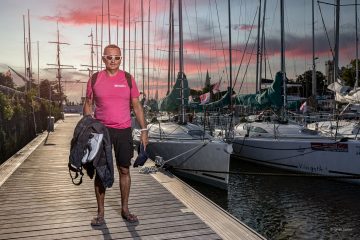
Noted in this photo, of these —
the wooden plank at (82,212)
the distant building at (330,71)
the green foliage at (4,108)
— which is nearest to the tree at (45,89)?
the distant building at (330,71)

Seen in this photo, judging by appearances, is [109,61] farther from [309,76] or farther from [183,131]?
[309,76]

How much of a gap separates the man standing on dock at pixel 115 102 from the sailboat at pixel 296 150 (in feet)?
35.8

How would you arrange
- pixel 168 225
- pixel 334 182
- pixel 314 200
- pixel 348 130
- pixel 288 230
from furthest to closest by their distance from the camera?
pixel 348 130, pixel 334 182, pixel 314 200, pixel 288 230, pixel 168 225

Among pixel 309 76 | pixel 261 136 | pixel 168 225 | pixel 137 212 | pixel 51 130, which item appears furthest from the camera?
pixel 309 76

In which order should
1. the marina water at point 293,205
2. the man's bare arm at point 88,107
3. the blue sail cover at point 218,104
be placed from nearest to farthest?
the man's bare arm at point 88,107
the marina water at point 293,205
the blue sail cover at point 218,104

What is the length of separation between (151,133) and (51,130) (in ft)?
46.8

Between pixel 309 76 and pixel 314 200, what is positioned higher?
pixel 309 76

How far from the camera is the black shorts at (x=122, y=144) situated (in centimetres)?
522

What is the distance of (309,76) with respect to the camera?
326 feet

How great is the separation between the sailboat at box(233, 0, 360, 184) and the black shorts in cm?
1089

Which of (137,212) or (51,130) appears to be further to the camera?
(51,130)

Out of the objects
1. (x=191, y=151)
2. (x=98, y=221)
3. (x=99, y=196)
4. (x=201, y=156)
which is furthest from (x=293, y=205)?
(x=99, y=196)

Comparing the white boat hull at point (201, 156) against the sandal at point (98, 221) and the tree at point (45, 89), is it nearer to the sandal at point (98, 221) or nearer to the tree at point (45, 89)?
the sandal at point (98, 221)

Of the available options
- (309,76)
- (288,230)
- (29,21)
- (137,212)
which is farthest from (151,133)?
(309,76)
